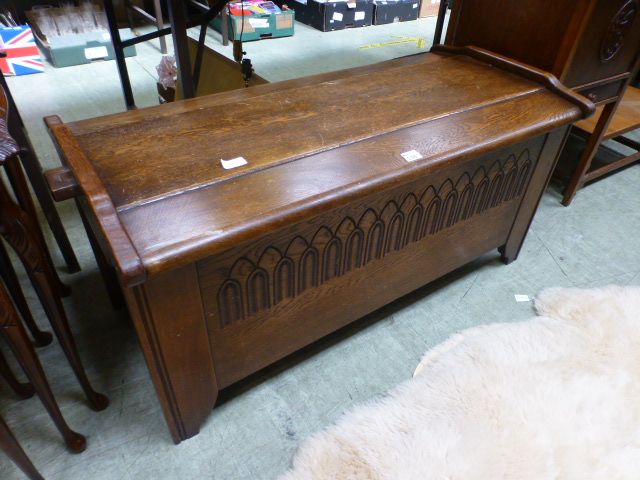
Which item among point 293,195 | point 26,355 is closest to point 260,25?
point 293,195

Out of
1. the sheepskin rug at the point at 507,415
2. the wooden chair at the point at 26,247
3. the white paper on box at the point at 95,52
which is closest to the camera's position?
the wooden chair at the point at 26,247

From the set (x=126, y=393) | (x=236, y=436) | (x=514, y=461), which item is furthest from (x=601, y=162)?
(x=126, y=393)

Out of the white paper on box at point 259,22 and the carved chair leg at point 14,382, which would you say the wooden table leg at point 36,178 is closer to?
the carved chair leg at point 14,382

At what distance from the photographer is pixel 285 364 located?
4.57 ft

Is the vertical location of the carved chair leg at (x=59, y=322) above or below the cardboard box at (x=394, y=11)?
above

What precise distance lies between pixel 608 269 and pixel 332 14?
11.1 feet

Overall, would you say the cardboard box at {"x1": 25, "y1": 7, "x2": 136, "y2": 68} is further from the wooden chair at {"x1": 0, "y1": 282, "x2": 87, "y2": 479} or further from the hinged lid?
the wooden chair at {"x1": 0, "y1": 282, "x2": 87, "y2": 479}

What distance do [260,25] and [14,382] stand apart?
11.5 feet

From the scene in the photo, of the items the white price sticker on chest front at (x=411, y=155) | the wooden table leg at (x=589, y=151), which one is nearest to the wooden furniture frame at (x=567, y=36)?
the wooden table leg at (x=589, y=151)

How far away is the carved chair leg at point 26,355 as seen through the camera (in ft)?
2.76

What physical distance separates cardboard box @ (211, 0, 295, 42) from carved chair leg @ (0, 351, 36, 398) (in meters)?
3.29

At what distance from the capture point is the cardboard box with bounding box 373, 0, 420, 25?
4.44 metres

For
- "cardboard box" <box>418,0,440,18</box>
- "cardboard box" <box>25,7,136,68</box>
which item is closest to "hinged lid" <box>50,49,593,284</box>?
"cardboard box" <box>25,7,136,68</box>

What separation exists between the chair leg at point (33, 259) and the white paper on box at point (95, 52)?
2959mm
